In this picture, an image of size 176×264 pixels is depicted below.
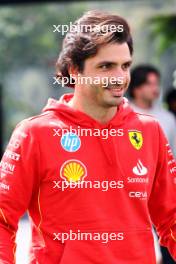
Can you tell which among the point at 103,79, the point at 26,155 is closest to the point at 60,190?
the point at 26,155

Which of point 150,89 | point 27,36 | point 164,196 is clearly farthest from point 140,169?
point 27,36

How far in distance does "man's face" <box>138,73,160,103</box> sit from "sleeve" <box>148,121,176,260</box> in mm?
3928

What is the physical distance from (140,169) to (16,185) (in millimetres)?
516

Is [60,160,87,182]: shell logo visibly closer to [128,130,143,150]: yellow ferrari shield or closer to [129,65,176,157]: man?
[128,130,143,150]: yellow ferrari shield

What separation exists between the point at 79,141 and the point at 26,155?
242 mm

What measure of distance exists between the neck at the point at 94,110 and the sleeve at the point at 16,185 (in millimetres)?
274

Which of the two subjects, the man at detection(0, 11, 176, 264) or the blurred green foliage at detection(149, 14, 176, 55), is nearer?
the man at detection(0, 11, 176, 264)

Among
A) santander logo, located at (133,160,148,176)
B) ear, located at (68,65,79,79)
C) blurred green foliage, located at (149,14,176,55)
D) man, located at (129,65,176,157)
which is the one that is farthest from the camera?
blurred green foliage, located at (149,14,176,55)

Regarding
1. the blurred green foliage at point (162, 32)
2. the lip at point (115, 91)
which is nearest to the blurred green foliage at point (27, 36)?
the blurred green foliage at point (162, 32)

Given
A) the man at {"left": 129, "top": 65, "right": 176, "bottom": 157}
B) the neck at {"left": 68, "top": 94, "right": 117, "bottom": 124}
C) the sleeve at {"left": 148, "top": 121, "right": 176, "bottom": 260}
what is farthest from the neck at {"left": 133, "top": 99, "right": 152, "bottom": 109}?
the neck at {"left": 68, "top": 94, "right": 117, "bottom": 124}

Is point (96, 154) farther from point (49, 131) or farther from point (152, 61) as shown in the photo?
point (152, 61)

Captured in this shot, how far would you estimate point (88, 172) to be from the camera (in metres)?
3.99

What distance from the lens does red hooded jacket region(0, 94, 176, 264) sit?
3906 millimetres

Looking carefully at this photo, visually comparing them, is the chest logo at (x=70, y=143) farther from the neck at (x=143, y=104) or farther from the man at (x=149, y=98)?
the neck at (x=143, y=104)
